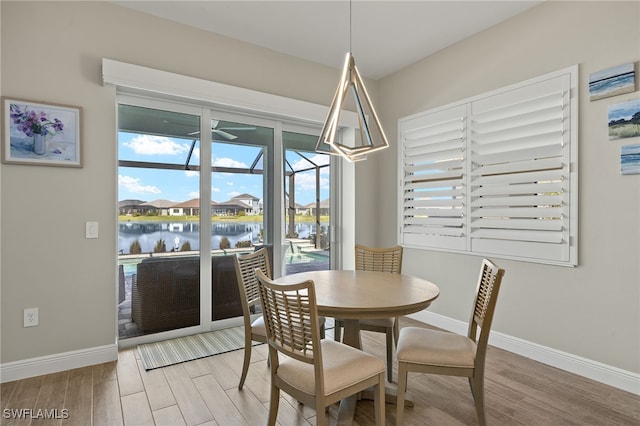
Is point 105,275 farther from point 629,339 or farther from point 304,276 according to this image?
point 629,339

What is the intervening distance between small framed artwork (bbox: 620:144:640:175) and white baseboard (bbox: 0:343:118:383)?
4.04m

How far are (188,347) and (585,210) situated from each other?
340 cm

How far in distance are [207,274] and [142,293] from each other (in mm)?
587

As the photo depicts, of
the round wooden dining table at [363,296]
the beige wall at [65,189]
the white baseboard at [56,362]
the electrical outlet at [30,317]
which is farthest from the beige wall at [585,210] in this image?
the electrical outlet at [30,317]

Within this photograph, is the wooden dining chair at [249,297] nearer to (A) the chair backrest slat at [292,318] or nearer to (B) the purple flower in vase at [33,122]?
(A) the chair backrest slat at [292,318]

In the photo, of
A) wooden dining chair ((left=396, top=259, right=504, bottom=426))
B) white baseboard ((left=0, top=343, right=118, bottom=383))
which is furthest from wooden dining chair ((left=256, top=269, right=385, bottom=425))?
white baseboard ((left=0, top=343, right=118, bottom=383))

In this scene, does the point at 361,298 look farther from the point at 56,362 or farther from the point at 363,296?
the point at 56,362

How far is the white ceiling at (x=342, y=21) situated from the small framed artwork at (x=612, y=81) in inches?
33.1

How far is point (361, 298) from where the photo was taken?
6.23 ft

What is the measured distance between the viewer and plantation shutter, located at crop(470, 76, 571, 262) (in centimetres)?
267

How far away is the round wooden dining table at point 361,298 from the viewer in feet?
5.69

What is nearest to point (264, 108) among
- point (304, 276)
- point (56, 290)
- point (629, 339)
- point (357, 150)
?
point (357, 150)

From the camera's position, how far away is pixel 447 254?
11.7 feet

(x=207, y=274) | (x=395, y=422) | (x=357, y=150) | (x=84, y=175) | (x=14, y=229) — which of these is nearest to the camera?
(x=395, y=422)
